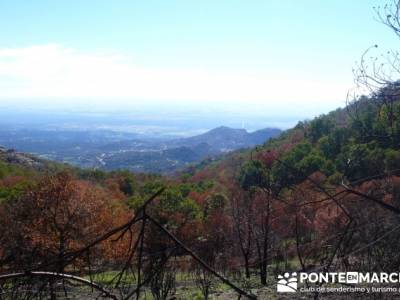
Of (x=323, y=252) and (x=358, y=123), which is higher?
(x=358, y=123)

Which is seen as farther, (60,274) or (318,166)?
(318,166)

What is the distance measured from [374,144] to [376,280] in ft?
2.77

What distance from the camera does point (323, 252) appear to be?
1.81m

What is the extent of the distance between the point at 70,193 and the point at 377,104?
67.2 feet

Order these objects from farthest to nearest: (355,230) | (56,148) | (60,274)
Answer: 1. (56,148)
2. (355,230)
3. (60,274)

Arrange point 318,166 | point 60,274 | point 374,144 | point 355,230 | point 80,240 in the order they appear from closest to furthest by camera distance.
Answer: point 60,274, point 355,230, point 374,144, point 80,240, point 318,166

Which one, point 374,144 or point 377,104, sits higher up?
point 377,104

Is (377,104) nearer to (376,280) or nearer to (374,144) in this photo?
(374,144)

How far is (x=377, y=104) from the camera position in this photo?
3.09 m

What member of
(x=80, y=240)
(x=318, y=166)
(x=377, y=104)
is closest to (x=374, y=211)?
(x=377, y=104)

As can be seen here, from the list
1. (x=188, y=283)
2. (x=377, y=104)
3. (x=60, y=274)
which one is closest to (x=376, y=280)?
(x=377, y=104)

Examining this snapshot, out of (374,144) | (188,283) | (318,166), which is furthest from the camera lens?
(318,166)

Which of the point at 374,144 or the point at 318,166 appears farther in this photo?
the point at 318,166

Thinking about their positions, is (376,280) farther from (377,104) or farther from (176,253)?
(176,253)
